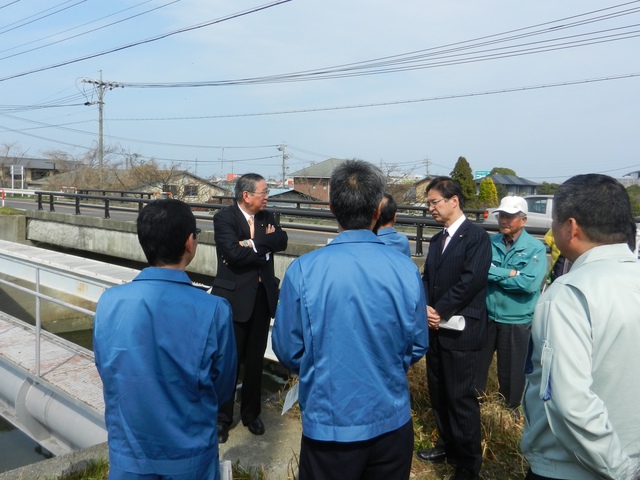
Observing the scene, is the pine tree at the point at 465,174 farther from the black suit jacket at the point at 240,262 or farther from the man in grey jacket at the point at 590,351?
the man in grey jacket at the point at 590,351

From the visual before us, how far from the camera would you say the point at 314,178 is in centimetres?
5344

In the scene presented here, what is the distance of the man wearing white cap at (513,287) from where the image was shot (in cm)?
392

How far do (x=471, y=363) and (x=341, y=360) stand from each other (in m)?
1.61

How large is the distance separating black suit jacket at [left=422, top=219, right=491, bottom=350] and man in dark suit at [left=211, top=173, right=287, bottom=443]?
124 centimetres

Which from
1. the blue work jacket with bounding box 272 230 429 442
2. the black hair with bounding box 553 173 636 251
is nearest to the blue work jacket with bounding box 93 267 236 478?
the blue work jacket with bounding box 272 230 429 442

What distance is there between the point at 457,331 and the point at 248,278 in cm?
148

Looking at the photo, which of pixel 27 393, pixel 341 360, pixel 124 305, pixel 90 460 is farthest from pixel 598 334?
pixel 27 393

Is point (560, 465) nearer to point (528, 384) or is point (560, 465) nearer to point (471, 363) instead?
point (528, 384)

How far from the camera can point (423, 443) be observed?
3.88 meters

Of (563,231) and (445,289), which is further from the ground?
(563,231)

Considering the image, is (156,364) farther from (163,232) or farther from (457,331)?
(457,331)

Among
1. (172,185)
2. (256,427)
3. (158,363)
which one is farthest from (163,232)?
(172,185)

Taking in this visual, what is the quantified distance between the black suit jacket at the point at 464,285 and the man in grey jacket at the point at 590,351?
1.35 m

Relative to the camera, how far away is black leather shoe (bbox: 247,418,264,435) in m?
3.93
